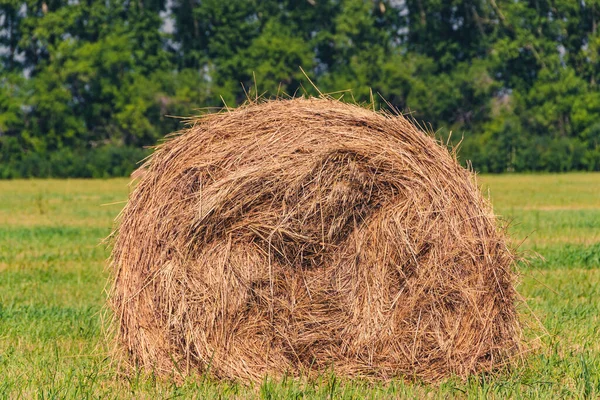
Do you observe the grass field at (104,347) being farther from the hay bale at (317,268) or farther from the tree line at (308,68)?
the tree line at (308,68)

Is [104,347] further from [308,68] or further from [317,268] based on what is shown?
[308,68]

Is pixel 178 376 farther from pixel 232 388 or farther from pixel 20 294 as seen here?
pixel 20 294

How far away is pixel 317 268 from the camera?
690 cm

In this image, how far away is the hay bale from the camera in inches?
264

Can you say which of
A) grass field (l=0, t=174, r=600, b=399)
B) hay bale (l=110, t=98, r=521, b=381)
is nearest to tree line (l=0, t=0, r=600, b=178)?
grass field (l=0, t=174, r=600, b=399)

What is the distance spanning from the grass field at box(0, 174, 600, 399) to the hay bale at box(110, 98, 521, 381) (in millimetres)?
238

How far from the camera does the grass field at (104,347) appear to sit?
632cm

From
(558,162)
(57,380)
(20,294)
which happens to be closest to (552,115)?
(558,162)

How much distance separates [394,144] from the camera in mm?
7059

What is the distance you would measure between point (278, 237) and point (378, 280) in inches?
29.6

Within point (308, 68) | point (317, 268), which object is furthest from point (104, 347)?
point (308, 68)

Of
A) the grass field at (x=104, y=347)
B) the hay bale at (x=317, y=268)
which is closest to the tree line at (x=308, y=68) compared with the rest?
the grass field at (x=104, y=347)

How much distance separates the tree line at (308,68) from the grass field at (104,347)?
1619 inches

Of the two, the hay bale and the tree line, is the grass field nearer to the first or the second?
the hay bale
